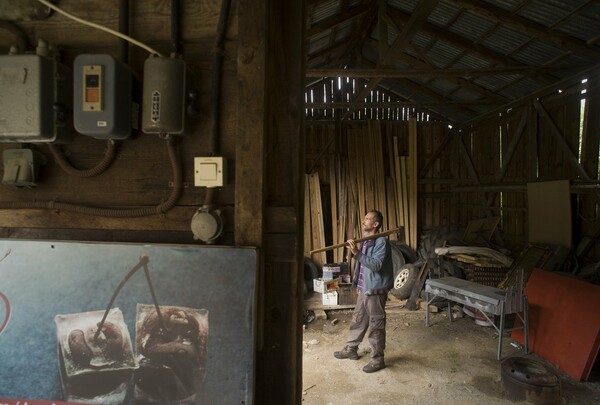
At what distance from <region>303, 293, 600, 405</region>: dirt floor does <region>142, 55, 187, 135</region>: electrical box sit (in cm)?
348

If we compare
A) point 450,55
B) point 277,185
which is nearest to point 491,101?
point 450,55

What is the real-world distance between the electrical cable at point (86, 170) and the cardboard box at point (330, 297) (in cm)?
572

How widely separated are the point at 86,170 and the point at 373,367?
4.12m

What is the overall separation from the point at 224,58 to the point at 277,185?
579mm

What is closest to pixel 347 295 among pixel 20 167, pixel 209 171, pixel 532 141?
pixel 532 141

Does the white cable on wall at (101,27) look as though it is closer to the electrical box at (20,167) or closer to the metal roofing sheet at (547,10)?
the electrical box at (20,167)

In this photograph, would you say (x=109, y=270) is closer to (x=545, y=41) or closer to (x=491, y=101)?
(x=545, y=41)

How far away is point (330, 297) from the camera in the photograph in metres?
6.72

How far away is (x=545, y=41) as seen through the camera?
476 cm

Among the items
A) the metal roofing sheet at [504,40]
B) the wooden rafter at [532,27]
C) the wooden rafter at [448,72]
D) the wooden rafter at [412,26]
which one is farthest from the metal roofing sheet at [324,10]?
the metal roofing sheet at [504,40]

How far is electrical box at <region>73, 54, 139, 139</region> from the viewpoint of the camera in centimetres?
135

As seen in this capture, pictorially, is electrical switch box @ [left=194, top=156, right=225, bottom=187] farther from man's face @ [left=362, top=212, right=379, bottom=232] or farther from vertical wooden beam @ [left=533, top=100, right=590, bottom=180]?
vertical wooden beam @ [left=533, top=100, right=590, bottom=180]

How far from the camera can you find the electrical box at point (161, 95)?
→ 4.48 ft

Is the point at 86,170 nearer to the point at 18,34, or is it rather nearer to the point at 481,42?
the point at 18,34
